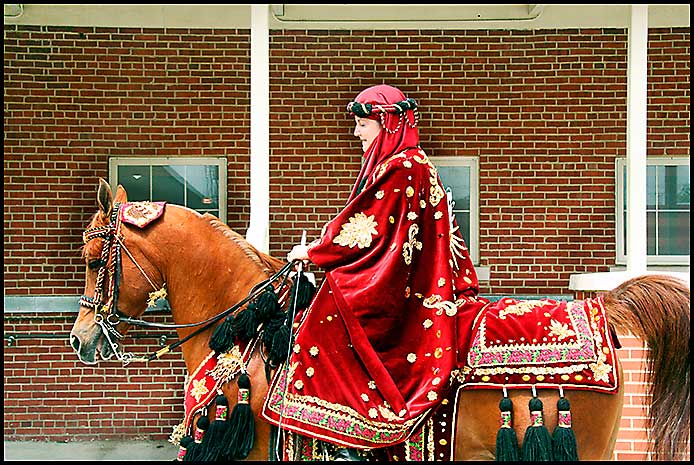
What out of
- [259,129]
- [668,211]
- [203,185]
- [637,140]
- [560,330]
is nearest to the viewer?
[560,330]

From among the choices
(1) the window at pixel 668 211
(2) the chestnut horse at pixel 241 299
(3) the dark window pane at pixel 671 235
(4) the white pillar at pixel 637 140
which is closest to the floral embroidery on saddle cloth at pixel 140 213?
(2) the chestnut horse at pixel 241 299

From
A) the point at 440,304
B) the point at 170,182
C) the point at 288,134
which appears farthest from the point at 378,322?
the point at 170,182

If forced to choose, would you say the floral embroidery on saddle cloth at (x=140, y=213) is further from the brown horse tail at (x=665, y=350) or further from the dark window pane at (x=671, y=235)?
the dark window pane at (x=671, y=235)

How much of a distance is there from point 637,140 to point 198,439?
3002 mm

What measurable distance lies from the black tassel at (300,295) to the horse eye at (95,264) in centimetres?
82

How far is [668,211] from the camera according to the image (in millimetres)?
5828

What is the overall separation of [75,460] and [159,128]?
2811mm

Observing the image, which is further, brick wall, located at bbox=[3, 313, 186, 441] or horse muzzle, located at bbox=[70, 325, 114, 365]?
brick wall, located at bbox=[3, 313, 186, 441]

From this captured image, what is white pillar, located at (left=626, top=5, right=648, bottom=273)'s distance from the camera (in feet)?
12.4

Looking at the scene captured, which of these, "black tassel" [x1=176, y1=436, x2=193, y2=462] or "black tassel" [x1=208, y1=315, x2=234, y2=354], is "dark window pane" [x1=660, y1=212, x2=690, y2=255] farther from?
"black tassel" [x1=176, y1=436, x2=193, y2=462]

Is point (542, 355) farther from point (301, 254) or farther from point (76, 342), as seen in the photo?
point (76, 342)

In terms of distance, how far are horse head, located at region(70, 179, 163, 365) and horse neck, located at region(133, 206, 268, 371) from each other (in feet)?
0.49

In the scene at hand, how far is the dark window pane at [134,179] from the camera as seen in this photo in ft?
18.8

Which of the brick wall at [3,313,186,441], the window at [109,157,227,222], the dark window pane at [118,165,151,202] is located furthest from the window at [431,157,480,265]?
the brick wall at [3,313,186,441]
